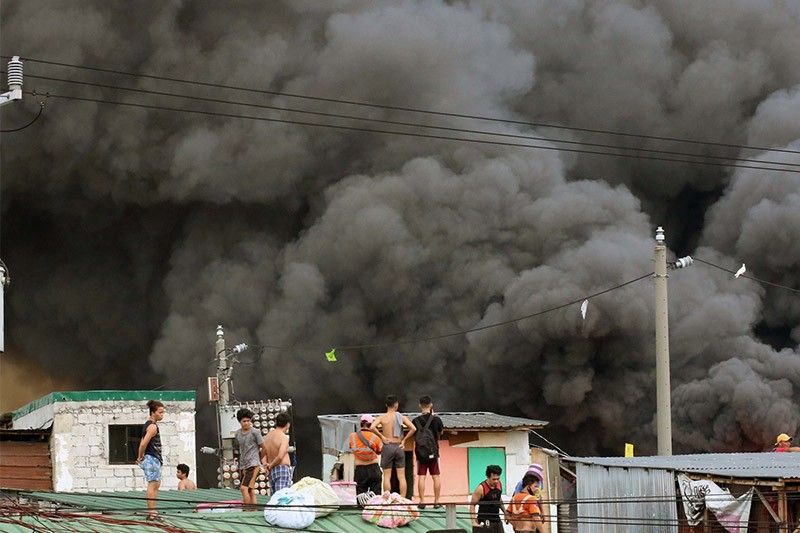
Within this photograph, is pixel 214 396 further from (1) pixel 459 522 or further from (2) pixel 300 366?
(1) pixel 459 522

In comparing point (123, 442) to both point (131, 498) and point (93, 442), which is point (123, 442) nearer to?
point (93, 442)

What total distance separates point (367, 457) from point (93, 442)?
41.2 ft

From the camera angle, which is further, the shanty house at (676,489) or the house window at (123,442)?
the house window at (123,442)

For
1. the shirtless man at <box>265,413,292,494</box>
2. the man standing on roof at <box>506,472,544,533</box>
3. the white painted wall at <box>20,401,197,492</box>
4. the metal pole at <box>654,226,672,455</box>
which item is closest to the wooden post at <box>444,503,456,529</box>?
the man standing on roof at <box>506,472,544,533</box>

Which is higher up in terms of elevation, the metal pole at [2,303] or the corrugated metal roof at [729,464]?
the metal pole at [2,303]

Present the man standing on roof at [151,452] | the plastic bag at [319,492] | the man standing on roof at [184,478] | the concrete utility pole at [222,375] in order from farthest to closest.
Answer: the concrete utility pole at [222,375] < the man standing on roof at [184,478] < the man standing on roof at [151,452] < the plastic bag at [319,492]

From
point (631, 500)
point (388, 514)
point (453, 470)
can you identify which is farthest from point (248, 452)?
point (453, 470)

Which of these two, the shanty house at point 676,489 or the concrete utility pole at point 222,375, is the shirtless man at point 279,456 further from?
the concrete utility pole at point 222,375

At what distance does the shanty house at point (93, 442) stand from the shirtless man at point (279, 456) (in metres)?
11.3

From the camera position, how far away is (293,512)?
14.4 m

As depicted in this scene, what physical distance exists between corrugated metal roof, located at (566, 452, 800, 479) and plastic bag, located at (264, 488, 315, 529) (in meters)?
4.87

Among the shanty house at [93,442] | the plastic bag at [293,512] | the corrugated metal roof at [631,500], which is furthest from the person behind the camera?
the shanty house at [93,442]

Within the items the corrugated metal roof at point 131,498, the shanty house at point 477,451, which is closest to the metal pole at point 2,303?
the corrugated metal roof at point 131,498

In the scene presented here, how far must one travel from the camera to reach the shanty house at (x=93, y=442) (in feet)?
85.6
